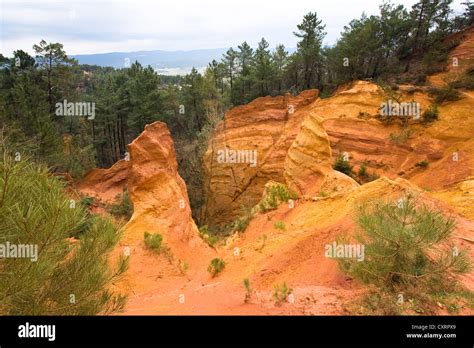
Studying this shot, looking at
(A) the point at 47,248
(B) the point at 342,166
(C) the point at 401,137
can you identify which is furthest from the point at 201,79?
(A) the point at 47,248

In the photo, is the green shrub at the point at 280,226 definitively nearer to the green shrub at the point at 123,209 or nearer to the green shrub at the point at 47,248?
the green shrub at the point at 47,248

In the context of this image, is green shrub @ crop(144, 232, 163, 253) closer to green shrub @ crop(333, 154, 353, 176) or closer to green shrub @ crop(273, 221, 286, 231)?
green shrub @ crop(273, 221, 286, 231)

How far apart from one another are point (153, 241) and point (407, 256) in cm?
796

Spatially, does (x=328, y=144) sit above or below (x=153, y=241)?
above

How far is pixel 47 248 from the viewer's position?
3625mm

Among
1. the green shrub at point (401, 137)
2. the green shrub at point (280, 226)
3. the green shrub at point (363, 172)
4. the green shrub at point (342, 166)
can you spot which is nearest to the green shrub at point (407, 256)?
the green shrub at point (280, 226)

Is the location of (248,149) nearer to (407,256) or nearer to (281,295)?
(281,295)

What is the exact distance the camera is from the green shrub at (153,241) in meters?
11.2

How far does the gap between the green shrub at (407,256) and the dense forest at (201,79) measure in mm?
18395

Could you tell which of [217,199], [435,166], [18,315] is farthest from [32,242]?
[217,199]

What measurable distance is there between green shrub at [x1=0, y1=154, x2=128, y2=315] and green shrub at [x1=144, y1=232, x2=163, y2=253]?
6.41 metres

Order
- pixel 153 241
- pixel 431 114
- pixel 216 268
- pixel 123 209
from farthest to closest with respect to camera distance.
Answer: pixel 123 209 → pixel 431 114 → pixel 153 241 → pixel 216 268

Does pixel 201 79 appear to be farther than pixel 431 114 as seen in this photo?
Yes
